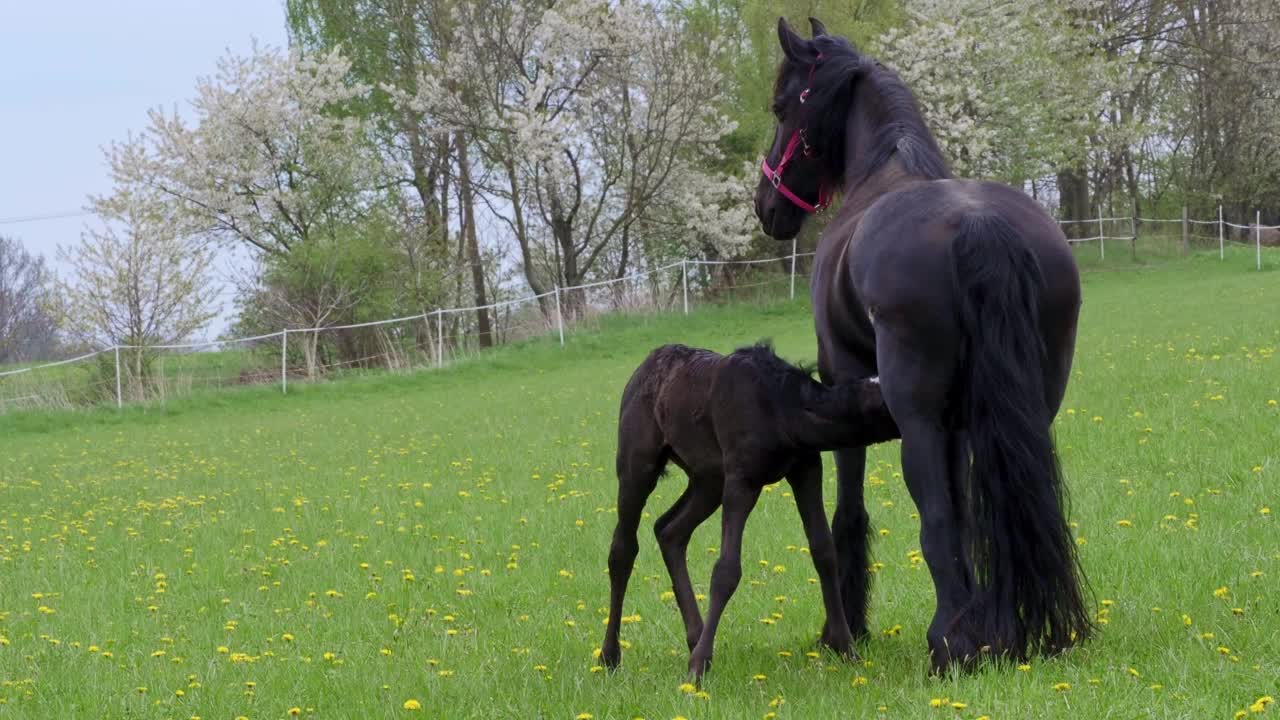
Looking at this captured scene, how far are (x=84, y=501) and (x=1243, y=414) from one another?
11.1m

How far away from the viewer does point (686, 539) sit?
525 cm

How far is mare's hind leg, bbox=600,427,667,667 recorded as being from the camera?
5.17 meters

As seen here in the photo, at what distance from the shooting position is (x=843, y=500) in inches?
208

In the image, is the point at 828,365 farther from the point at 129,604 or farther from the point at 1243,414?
the point at 1243,414

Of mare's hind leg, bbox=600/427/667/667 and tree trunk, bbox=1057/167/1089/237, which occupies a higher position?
tree trunk, bbox=1057/167/1089/237

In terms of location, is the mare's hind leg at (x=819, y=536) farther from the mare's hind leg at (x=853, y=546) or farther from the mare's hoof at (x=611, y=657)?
the mare's hoof at (x=611, y=657)

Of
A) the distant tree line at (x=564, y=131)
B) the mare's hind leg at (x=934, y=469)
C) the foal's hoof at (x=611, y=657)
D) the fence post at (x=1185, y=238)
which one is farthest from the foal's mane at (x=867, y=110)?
the fence post at (x=1185, y=238)

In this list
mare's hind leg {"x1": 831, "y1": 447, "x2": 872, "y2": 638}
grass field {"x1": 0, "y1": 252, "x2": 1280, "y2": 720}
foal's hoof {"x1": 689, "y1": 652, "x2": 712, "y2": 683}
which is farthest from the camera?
mare's hind leg {"x1": 831, "y1": 447, "x2": 872, "y2": 638}

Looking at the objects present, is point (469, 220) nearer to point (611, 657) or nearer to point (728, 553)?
point (611, 657)

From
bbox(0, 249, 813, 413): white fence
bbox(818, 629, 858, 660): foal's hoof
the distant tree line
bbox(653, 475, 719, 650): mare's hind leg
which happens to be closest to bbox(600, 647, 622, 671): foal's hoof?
bbox(653, 475, 719, 650): mare's hind leg

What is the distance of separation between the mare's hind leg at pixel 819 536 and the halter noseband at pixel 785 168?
162 centimetres

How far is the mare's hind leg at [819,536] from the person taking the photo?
16.0ft

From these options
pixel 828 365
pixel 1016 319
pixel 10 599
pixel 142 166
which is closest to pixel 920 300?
pixel 1016 319

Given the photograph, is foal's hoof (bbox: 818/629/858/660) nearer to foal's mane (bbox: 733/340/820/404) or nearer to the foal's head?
foal's mane (bbox: 733/340/820/404)
